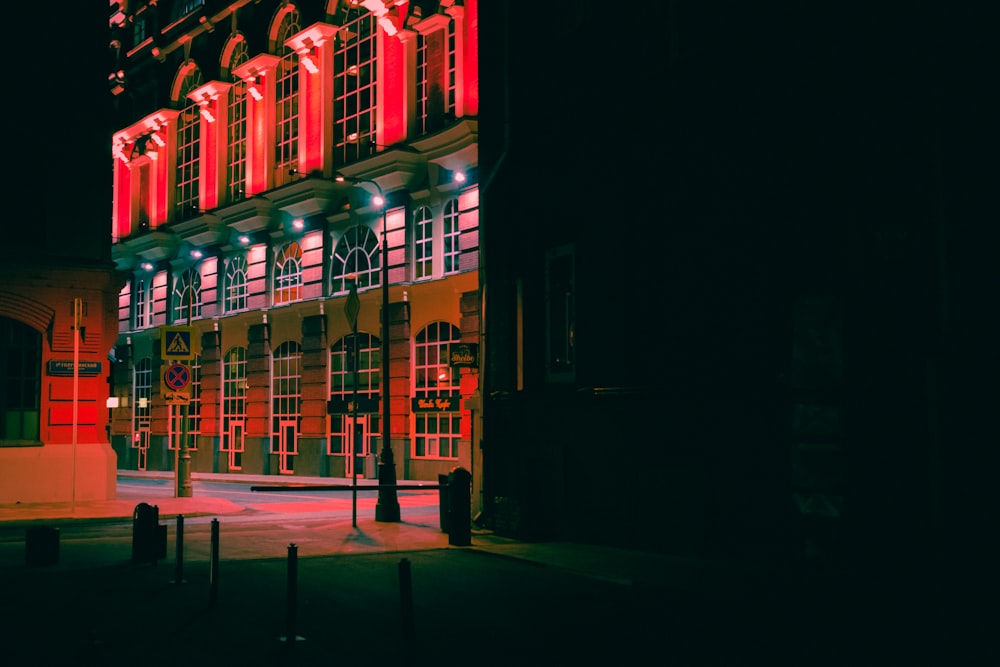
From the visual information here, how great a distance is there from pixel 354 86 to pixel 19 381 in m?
20.5

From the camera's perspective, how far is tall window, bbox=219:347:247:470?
156 feet

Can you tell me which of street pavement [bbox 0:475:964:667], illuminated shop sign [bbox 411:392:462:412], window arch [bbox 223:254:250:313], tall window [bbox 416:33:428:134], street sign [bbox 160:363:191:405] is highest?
tall window [bbox 416:33:428:134]

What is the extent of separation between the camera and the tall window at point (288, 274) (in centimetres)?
4453

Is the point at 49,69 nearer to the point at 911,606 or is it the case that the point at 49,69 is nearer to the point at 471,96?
the point at 471,96

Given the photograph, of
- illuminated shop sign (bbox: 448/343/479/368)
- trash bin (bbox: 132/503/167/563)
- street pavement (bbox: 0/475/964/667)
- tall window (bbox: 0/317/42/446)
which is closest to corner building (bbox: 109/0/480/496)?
illuminated shop sign (bbox: 448/343/479/368)

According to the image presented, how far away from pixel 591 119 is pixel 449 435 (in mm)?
21300

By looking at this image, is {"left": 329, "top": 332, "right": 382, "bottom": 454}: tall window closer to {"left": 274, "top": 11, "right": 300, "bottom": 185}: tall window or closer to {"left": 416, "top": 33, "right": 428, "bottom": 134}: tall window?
{"left": 416, "top": 33, "right": 428, "bottom": 134}: tall window

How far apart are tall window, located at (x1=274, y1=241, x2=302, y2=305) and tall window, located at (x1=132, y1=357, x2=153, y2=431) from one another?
12.8 meters

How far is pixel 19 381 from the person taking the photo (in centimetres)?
2608

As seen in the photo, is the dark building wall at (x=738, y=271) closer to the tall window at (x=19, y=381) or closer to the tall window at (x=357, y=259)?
the tall window at (x=19, y=381)

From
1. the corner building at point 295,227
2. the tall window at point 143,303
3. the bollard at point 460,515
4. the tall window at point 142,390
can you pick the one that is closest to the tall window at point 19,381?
the corner building at point 295,227

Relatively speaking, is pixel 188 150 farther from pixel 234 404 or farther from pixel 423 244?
pixel 423 244

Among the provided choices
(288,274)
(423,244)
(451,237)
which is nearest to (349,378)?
(288,274)

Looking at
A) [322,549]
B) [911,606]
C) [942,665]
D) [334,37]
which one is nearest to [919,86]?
[911,606]
